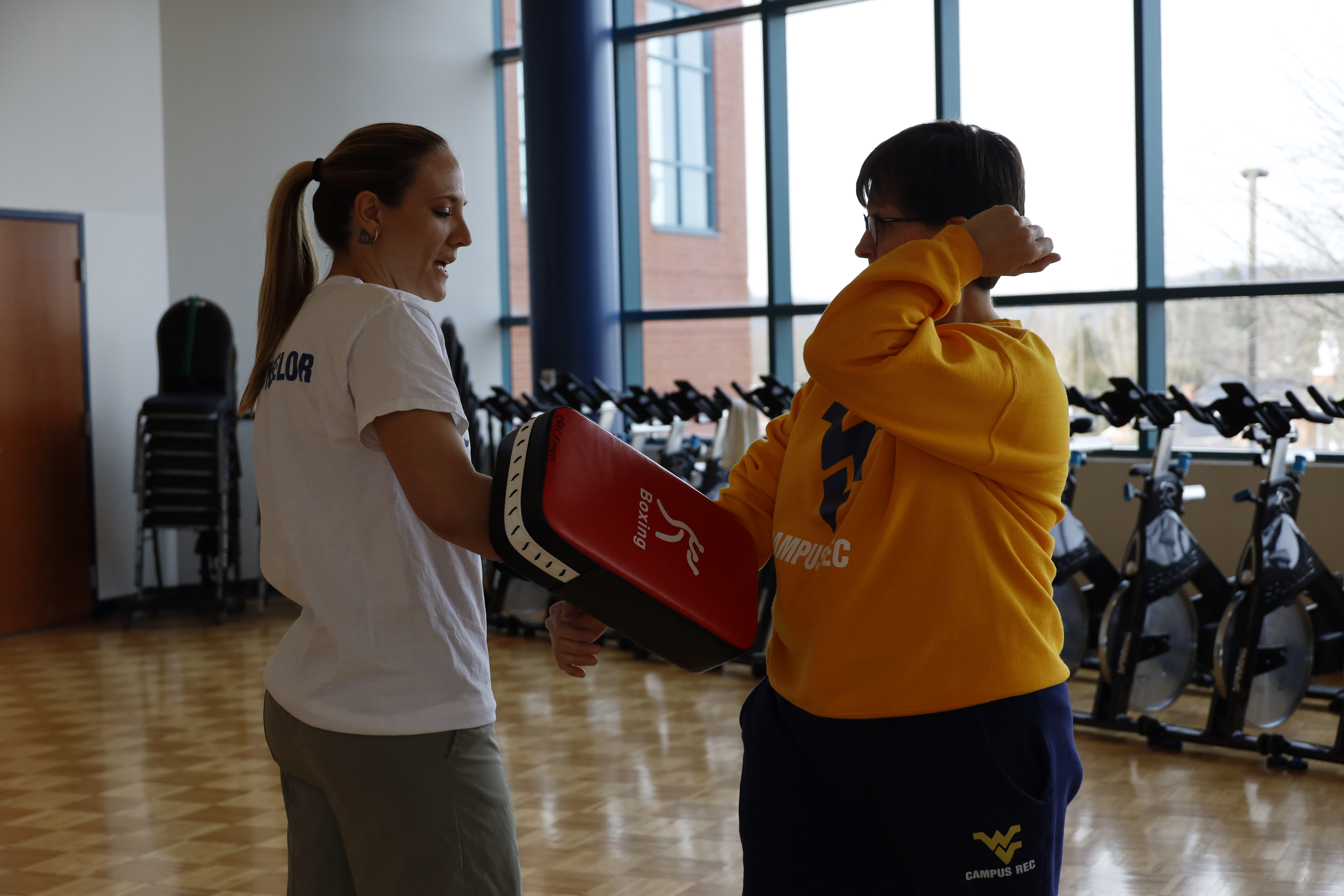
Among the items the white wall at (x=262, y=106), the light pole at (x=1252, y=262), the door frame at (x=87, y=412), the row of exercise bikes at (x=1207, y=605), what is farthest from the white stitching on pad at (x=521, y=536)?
the door frame at (x=87, y=412)

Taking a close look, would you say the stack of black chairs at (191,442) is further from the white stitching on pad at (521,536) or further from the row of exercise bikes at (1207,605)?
the white stitching on pad at (521,536)

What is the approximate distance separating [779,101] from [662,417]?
2.58 metres

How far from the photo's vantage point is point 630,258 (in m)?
7.83

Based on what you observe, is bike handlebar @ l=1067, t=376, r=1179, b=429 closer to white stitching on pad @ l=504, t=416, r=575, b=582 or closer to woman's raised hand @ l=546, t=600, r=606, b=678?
woman's raised hand @ l=546, t=600, r=606, b=678

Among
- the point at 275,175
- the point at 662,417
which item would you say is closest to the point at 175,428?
the point at 275,175

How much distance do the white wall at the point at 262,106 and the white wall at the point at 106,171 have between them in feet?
0.46

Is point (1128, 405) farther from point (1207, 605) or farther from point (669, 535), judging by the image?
point (669, 535)

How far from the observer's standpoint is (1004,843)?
43.6 inches

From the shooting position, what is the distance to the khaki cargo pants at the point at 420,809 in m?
1.23

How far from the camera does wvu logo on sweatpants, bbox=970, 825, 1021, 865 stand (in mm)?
1105

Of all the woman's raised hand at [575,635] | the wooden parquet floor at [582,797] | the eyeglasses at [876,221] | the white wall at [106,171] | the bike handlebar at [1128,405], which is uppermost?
the white wall at [106,171]

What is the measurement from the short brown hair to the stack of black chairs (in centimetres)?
574

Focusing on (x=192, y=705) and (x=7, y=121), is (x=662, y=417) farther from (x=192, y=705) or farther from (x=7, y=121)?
(x=7, y=121)

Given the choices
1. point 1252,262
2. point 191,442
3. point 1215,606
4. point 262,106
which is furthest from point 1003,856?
A: point 262,106
